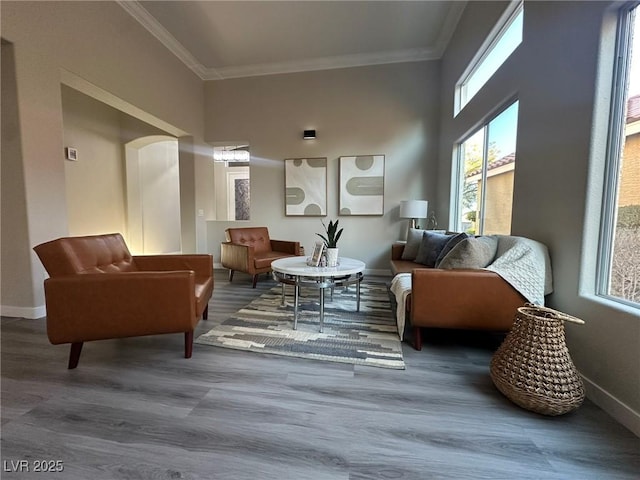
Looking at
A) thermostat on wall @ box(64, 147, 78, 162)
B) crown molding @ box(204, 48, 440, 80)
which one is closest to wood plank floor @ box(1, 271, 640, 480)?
thermostat on wall @ box(64, 147, 78, 162)

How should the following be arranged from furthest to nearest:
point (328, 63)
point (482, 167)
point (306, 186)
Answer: point (306, 186) < point (328, 63) < point (482, 167)

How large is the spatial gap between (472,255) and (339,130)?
3.36 meters

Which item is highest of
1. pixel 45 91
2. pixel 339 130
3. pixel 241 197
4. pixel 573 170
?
pixel 339 130

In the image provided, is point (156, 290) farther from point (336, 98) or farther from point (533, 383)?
point (336, 98)

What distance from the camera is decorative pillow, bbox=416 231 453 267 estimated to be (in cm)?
296

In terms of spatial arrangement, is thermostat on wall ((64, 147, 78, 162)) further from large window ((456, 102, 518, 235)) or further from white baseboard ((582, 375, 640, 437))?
white baseboard ((582, 375, 640, 437))

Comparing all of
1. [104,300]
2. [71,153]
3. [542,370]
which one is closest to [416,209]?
[542,370]

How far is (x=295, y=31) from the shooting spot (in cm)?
377

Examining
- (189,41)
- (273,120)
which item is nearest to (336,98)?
(273,120)

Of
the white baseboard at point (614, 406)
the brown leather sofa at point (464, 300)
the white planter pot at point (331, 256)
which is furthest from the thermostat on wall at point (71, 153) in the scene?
the white baseboard at point (614, 406)

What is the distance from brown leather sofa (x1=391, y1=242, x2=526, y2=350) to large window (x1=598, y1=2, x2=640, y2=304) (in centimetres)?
47

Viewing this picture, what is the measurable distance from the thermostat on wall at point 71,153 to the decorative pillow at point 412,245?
504cm

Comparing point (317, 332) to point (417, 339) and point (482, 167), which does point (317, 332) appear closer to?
point (417, 339)

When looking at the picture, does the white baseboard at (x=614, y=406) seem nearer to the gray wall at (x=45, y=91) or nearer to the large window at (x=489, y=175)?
the large window at (x=489, y=175)
